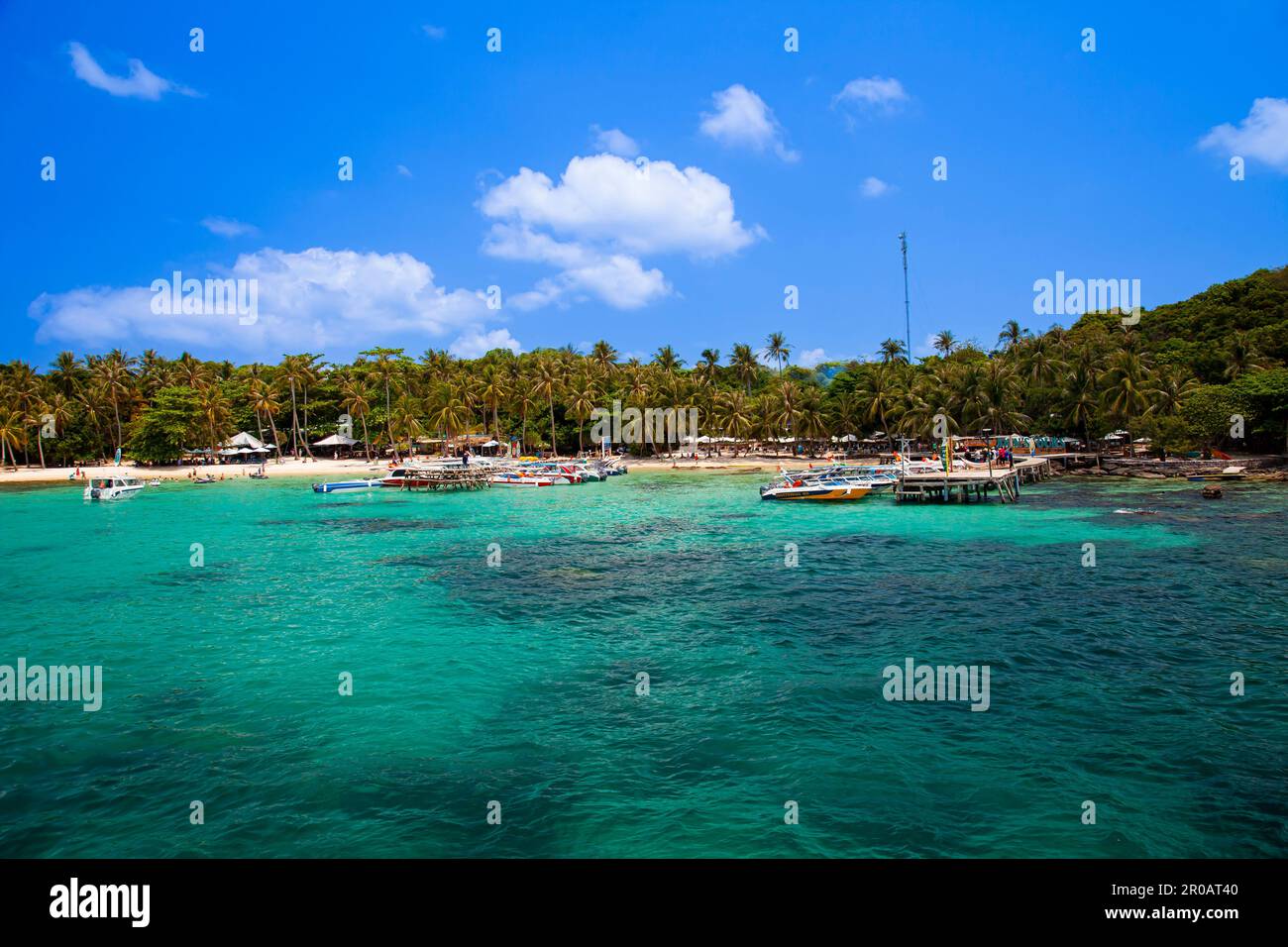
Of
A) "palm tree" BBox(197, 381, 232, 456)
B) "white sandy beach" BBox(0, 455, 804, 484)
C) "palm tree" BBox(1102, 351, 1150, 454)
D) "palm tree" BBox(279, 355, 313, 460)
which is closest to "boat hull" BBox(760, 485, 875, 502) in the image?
"white sandy beach" BBox(0, 455, 804, 484)

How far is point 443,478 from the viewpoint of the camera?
6812 centimetres

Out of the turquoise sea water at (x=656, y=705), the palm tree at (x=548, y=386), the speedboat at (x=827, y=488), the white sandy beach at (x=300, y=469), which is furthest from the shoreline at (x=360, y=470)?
the turquoise sea water at (x=656, y=705)

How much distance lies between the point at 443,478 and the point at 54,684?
52222mm

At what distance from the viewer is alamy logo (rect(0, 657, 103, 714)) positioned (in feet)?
51.1

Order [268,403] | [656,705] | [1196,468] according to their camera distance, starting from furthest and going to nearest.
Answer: [268,403]
[1196,468]
[656,705]

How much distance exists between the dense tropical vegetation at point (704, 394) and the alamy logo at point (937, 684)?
6045cm

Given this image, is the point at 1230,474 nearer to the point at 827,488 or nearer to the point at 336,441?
the point at 827,488

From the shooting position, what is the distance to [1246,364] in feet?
228

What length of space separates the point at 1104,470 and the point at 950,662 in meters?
61.8

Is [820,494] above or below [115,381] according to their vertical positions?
below

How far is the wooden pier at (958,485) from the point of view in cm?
4950

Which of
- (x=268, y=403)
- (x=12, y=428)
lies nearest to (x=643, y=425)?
(x=268, y=403)

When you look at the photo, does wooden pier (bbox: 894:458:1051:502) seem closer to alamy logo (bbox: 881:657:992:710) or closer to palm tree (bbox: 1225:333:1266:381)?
palm tree (bbox: 1225:333:1266:381)
